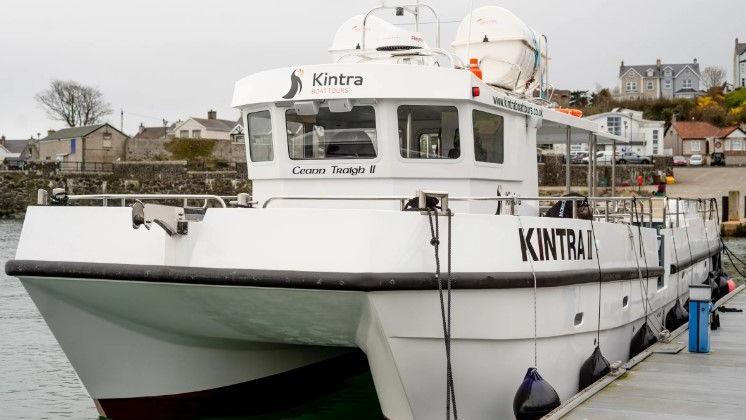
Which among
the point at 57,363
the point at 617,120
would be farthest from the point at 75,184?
the point at 57,363

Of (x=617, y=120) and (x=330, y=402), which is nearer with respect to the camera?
(x=330, y=402)

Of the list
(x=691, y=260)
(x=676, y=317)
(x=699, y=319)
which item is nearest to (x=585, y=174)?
(x=691, y=260)

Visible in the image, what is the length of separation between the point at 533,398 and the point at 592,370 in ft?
4.43

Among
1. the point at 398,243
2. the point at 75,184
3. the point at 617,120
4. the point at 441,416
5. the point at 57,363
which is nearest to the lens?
the point at 398,243

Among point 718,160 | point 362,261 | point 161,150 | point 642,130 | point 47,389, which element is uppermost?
point 642,130

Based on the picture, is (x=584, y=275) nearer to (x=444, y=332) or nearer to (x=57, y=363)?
(x=444, y=332)

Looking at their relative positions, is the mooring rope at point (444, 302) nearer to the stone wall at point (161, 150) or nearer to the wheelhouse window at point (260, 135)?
the wheelhouse window at point (260, 135)

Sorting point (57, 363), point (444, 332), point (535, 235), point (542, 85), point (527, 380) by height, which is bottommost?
point (57, 363)

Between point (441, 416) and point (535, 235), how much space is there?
1593 millimetres

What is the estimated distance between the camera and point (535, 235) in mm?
7590

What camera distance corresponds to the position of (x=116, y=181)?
64688mm

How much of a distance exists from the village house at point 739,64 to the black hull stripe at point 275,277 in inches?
4482

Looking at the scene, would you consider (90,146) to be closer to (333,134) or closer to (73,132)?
(73,132)

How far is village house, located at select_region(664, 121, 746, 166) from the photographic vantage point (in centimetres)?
7469
